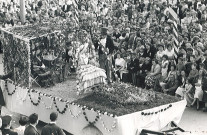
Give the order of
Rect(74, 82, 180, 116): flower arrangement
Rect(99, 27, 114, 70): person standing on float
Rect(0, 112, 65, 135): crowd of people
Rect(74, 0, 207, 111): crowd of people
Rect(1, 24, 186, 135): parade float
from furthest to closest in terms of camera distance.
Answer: Rect(99, 27, 114, 70): person standing on float < Rect(74, 0, 207, 111): crowd of people < Rect(74, 82, 180, 116): flower arrangement < Rect(1, 24, 186, 135): parade float < Rect(0, 112, 65, 135): crowd of people

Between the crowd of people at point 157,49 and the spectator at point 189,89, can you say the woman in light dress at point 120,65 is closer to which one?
the crowd of people at point 157,49

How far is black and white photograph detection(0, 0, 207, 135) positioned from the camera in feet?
33.7

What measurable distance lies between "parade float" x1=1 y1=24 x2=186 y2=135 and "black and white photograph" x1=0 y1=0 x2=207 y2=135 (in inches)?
1.1

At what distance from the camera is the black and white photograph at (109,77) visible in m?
10.3

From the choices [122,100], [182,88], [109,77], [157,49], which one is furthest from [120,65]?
[122,100]

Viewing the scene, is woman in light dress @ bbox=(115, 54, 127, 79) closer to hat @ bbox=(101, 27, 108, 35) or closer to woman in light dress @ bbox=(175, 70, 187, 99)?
woman in light dress @ bbox=(175, 70, 187, 99)

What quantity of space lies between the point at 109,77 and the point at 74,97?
156 cm

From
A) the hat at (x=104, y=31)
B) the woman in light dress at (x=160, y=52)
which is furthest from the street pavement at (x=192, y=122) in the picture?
the hat at (x=104, y=31)

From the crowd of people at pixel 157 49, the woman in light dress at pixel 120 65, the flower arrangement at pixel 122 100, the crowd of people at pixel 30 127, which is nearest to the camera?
the crowd of people at pixel 30 127

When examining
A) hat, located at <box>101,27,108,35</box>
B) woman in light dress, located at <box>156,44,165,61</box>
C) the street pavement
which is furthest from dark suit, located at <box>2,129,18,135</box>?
hat, located at <box>101,27,108,35</box>

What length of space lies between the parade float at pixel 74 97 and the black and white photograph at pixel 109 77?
27 mm

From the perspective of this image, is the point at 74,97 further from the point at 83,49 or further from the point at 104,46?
the point at 104,46

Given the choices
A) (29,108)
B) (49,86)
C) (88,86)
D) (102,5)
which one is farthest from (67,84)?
(102,5)

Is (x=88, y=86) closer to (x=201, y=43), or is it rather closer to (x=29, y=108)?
(x=29, y=108)
